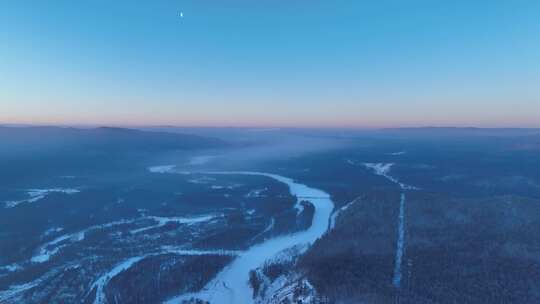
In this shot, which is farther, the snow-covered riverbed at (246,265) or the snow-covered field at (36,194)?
the snow-covered field at (36,194)

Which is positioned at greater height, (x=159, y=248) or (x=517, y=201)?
(x=517, y=201)

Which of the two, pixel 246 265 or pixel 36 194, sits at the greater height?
pixel 36 194

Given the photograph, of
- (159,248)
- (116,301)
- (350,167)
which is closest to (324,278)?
(116,301)

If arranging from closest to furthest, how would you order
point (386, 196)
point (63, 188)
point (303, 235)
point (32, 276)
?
point (32, 276) → point (303, 235) → point (386, 196) → point (63, 188)

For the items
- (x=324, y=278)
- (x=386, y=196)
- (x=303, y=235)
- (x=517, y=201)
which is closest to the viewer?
(x=324, y=278)

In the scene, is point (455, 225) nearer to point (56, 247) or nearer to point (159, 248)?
point (159, 248)

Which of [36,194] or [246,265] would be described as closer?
[246,265]

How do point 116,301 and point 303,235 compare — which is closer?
point 116,301

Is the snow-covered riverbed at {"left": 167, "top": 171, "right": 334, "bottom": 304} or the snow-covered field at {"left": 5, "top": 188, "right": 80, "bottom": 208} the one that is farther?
the snow-covered field at {"left": 5, "top": 188, "right": 80, "bottom": 208}
